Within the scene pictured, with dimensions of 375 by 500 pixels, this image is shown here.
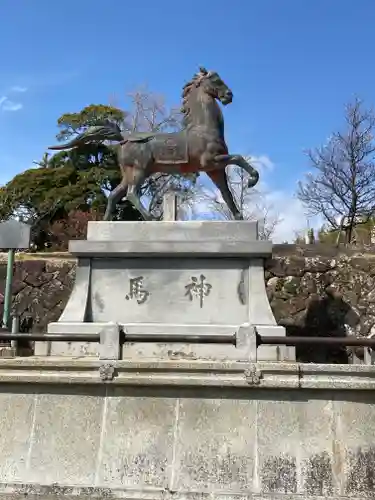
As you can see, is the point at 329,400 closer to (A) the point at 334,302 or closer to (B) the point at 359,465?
(B) the point at 359,465

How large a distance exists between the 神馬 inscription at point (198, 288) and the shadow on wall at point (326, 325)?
438 cm

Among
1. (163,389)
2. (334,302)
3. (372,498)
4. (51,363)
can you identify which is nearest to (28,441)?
(51,363)

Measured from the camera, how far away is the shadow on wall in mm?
11445

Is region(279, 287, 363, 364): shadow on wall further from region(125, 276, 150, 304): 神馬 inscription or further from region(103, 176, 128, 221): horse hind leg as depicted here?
region(103, 176, 128, 221): horse hind leg

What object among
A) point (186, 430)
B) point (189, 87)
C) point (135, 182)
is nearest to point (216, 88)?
point (189, 87)

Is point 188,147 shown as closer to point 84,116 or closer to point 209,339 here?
point 209,339

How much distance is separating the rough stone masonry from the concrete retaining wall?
706 centimetres

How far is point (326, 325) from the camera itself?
12016 millimetres

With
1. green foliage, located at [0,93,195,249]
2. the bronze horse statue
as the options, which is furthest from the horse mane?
green foliage, located at [0,93,195,249]

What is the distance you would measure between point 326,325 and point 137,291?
598 centimetres

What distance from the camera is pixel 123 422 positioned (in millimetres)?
5113

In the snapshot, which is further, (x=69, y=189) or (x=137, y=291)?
(x=69, y=189)

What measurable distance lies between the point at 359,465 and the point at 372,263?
30.7ft

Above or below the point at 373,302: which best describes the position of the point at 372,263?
above
